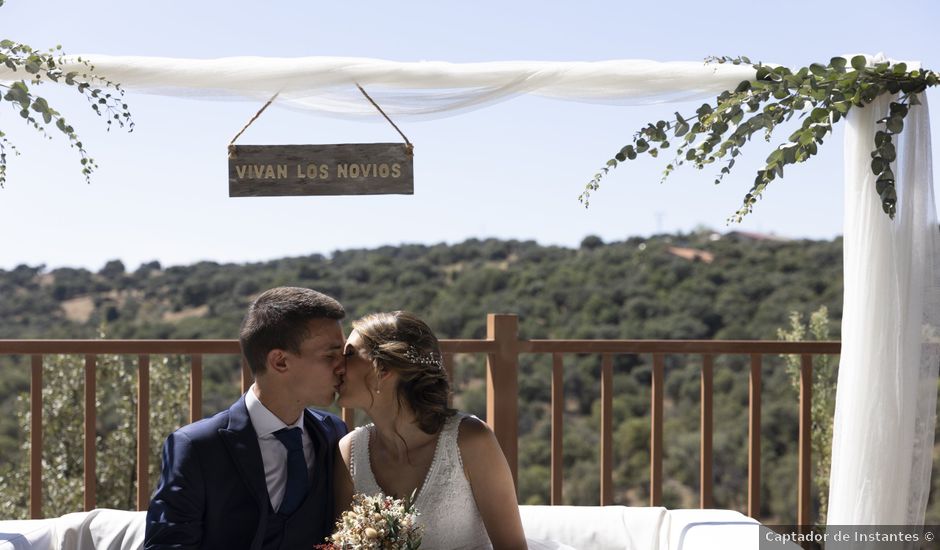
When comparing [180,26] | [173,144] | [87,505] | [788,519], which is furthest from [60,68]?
[173,144]

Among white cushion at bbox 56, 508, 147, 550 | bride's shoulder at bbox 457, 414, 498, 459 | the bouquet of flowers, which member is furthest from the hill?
the bouquet of flowers

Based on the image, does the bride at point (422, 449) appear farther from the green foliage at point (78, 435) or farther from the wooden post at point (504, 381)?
the green foliage at point (78, 435)

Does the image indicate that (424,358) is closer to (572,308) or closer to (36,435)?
(36,435)

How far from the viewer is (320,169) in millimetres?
3289

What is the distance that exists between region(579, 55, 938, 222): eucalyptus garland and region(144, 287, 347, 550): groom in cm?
124

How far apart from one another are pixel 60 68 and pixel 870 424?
114 inches

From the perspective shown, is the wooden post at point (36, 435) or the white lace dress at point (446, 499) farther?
the wooden post at point (36, 435)

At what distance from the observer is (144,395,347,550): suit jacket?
2.25 metres

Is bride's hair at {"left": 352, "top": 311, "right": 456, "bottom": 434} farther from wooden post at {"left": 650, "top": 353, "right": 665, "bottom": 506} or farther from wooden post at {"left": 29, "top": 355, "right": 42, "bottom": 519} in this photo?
wooden post at {"left": 29, "top": 355, "right": 42, "bottom": 519}

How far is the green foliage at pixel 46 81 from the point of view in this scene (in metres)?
3.05

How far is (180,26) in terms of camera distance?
1856cm

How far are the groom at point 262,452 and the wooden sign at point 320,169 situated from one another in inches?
37.0

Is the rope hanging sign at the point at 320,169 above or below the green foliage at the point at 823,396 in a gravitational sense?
above

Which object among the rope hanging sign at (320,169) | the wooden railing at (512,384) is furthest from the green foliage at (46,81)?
the wooden railing at (512,384)
